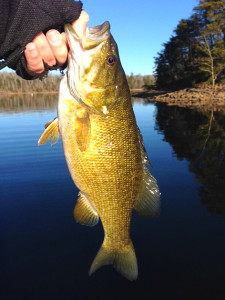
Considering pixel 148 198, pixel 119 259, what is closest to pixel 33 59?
pixel 148 198

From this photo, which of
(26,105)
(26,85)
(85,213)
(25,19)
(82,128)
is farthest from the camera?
(26,85)

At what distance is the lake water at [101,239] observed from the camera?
17.3 feet

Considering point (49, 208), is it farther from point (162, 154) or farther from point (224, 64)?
point (224, 64)

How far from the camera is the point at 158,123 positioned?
24.6 metres

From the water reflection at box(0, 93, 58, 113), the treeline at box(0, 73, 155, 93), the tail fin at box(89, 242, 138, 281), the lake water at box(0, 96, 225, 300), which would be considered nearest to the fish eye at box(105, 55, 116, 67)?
the tail fin at box(89, 242, 138, 281)

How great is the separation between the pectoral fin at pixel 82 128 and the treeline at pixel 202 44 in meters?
44.6

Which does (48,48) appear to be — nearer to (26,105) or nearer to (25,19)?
(25,19)

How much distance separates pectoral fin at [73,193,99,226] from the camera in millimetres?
2744

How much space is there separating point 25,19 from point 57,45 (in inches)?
11.8

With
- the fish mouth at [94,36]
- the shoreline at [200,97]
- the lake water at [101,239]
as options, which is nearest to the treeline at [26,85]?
the shoreline at [200,97]

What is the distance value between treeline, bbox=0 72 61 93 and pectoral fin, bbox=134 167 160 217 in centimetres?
13029

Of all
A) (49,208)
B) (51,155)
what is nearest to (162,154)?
(51,155)

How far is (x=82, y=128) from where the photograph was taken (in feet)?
8.00

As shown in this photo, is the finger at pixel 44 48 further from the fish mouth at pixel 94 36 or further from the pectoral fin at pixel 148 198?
the pectoral fin at pixel 148 198
